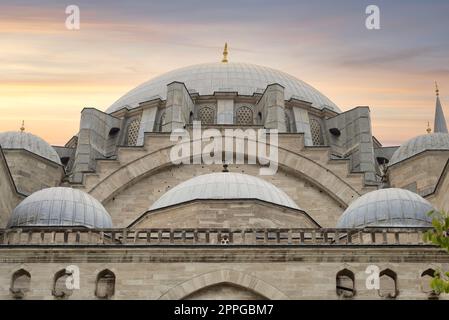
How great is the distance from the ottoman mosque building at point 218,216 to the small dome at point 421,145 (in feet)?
0.22

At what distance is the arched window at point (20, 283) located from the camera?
24594mm

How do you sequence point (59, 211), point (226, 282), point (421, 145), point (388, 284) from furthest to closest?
point (421, 145), point (59, 211), point (388, 284), point (226, 282)

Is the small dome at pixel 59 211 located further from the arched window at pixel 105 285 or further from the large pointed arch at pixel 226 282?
the large pointed arch at pixel 226 282

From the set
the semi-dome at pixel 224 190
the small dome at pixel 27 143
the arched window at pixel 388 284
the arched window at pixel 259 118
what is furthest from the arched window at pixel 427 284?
the small dome at pixel 27 143

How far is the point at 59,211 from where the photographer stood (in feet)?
91.1

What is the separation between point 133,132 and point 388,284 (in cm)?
1868

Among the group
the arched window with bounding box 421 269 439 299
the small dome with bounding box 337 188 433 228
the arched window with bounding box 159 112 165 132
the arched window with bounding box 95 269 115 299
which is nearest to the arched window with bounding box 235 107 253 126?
the arched window with bounding box 159 112 165 132

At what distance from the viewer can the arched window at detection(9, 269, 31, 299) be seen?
24594 millimetres

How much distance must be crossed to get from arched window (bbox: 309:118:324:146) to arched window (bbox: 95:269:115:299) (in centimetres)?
1743

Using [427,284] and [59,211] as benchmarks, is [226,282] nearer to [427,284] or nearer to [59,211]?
[427,284]

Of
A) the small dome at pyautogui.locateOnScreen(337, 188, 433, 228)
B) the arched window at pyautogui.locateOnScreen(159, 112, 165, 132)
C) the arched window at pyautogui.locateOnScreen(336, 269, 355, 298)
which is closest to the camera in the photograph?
the arched window at pyautogui.locateOnScreen(336, 269, 355, 298)

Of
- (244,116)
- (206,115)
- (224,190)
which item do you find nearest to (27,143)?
(206,115)

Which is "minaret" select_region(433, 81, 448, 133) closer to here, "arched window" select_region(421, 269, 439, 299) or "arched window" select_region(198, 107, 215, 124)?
"arched window" select_region(198, 107, 215, 124)

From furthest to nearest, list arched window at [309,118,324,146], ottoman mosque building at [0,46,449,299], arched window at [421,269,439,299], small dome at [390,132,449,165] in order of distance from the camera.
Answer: arched window at [309,118,324,146], small dome at [390,132,449,165], ottoman mosque building at [0,46,449,299], arched window at [421,269,439,299]
